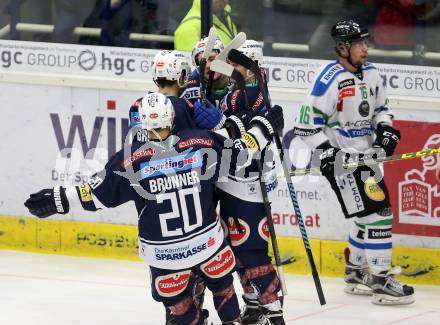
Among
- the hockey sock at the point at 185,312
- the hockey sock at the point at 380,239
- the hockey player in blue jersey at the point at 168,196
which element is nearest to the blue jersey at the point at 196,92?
the hockey player in blue jersey at the point at 168,196

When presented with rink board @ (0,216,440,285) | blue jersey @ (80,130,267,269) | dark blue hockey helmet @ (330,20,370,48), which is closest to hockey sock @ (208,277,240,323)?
blue jersey @ (80,130,267,269)

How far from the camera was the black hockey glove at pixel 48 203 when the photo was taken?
5.91 metres

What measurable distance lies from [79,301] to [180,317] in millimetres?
1429

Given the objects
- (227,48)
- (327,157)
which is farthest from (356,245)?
(227,48)

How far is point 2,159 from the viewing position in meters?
8.66

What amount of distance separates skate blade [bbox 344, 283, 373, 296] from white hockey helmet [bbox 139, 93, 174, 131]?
1939 millimetres

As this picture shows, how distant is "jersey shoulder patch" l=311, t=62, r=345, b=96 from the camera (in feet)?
23.7

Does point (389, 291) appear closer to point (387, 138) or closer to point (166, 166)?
point (387, 138)

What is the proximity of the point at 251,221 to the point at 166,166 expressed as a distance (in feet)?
2.66

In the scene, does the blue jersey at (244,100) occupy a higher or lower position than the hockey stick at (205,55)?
lower

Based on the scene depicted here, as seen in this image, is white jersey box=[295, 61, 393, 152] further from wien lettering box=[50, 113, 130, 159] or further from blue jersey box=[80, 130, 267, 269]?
wien lettering box=[50, 113, 130, 159]

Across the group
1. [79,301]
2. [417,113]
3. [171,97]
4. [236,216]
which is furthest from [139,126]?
[417,113]

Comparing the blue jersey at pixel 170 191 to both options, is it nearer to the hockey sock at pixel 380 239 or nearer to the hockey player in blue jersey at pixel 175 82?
the hockey player in blue jersey at pixel 175 82

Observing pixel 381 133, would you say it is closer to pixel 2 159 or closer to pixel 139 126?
pixel 139 126
